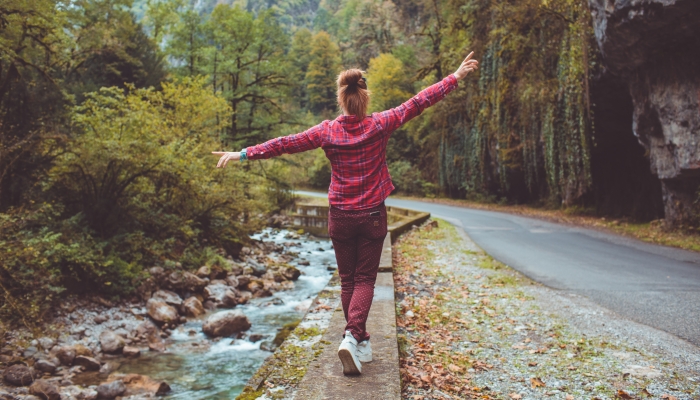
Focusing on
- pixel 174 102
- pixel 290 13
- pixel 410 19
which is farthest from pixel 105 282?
pixel 290 13

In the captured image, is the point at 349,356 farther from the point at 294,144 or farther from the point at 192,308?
the point at 192,308

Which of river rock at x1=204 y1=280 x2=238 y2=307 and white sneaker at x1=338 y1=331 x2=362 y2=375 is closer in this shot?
white sneaker at x1=338 y1=331 x2=362 y2=375

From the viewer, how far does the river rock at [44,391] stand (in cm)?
638

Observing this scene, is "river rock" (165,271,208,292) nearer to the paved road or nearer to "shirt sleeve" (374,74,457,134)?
the paved road

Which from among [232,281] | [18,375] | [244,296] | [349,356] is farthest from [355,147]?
[232,281]

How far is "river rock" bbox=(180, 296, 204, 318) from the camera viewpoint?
35.9ft

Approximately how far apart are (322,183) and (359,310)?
47.9m

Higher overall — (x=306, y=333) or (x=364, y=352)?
(x=364, y=352)

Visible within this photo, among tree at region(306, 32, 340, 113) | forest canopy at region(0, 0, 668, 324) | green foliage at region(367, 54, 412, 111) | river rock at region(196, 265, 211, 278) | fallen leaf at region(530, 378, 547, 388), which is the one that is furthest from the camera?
tree at region(306, 32, 340, 113)

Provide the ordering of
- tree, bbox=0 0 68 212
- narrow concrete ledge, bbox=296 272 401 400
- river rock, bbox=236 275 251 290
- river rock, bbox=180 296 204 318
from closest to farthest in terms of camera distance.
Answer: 1. narrow concrete ledge, bbox=296 272 401 400
2. tree, bbox=0 0 68 212
3. river rock, bbox=180 296 204 318
4. river rock, bbox=236 275 251 290

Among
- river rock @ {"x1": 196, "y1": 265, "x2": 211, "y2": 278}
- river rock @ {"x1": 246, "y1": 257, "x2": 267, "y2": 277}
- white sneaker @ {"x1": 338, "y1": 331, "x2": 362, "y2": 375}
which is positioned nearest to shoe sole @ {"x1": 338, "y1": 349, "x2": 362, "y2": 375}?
white sneaker @ {"x1": 338, "y1": 331, "x2": 362, "y2": 375}

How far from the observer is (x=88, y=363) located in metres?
7.79

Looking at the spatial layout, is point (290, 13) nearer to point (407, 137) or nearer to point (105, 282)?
point (407, 137)

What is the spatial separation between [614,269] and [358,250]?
23.3ft
